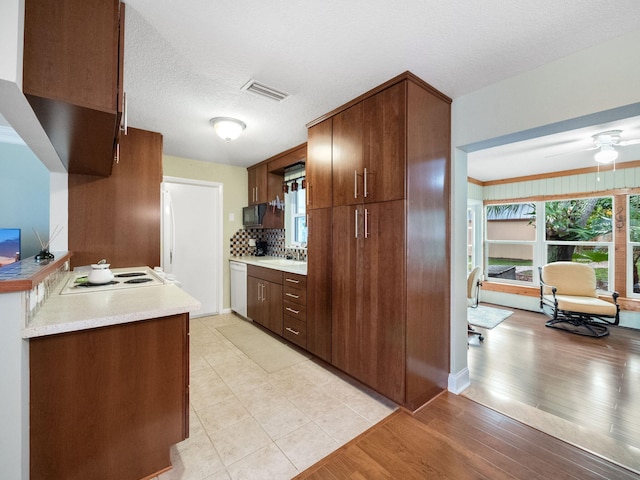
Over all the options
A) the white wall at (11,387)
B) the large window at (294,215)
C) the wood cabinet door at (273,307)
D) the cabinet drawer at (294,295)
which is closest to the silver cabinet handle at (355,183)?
the cabinet drawer at (294,295)

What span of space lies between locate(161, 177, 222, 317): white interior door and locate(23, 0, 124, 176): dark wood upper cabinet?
111 inches

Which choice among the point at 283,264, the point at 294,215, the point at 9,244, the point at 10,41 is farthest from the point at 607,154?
the point at 9,244

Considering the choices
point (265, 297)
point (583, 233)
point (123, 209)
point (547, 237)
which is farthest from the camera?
point (547, 237)

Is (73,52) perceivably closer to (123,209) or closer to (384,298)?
(123,209)

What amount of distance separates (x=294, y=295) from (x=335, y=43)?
229cm

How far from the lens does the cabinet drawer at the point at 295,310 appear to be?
2860mm

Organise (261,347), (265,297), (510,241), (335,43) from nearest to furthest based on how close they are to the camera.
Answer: (335,43), (261,347), (265,297), (510,241)

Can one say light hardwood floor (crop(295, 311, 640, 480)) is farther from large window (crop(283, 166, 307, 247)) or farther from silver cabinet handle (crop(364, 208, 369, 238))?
large window (crop(283, 166, 307, 247))

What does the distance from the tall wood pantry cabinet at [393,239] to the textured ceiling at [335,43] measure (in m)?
0.25

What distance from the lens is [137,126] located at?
2850 mm

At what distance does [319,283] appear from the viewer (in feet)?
8.60

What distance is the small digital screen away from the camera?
9.55 feet

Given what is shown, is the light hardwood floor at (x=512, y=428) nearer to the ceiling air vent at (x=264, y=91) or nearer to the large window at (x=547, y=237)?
the large window at (x=547, y=237)

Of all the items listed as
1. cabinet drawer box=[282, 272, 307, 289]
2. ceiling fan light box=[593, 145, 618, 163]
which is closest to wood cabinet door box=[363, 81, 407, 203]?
cabinet drawer box=[282, 272, 307, 289]
